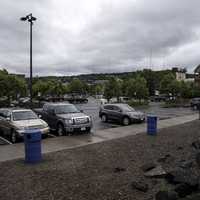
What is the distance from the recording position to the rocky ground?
527 cm

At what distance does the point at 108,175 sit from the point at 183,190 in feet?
6.97

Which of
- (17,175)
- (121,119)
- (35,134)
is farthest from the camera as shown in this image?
(121,119)

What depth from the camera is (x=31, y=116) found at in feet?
42.6

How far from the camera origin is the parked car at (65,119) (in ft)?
43.5

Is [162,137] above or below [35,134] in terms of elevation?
below

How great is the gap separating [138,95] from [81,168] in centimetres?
3675

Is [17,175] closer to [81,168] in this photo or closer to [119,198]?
[81,168]

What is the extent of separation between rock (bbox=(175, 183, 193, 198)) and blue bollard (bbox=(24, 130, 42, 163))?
4637mm

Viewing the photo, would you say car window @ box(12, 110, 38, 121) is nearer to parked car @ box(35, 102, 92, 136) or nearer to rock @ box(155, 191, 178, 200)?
parked car @ box(35, 102, 92, 136)

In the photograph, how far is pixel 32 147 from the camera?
8.05 meters

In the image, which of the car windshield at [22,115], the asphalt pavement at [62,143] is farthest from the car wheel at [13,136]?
the asphalt pavement at [62,143]

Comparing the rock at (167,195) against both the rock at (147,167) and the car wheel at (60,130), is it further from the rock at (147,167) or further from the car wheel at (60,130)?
the car wheel at (60,130)

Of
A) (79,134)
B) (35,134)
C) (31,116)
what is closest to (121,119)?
(79,134)

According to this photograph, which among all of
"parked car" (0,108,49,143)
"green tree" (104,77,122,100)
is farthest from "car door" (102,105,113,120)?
"green tree" (104,77,122,100)
